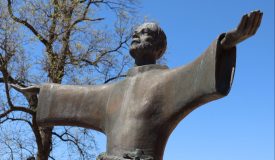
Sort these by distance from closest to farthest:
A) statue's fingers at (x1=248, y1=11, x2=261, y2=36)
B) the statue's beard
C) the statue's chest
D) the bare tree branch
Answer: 1. statue's fingers at (x1=248, y1=11, x2=261, y2=36)
2. the statue's chest
3. the statue's beard
4. the bare tree branch

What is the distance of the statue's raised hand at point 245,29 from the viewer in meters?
2.94

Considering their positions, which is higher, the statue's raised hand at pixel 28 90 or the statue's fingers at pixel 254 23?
the statue's raised hand at pixel 28 90

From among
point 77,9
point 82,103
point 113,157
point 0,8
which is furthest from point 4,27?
point 113,157

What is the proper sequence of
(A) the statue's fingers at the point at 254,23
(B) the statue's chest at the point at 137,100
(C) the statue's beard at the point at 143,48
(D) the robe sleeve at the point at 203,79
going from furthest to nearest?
(C) the statue's beard at the point at 143,48 → (B) the statue's chest at the point at 137,100 → (D) the robe sleeve at the point at 203,79 → (A) the statue's fingers at the point at 254,23

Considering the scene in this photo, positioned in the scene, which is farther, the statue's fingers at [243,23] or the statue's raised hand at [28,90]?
the statue's raised hand at [28,90]

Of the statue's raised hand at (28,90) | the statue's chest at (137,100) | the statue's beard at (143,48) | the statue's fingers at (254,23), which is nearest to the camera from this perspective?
the statue's fingers at (254,23)

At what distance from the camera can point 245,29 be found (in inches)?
118

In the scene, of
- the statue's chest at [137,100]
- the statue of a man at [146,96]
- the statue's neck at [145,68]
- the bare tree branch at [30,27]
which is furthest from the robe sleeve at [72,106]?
the bare tree branch at [30,27]

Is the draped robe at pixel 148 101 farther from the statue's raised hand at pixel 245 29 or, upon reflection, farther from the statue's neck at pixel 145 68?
the statue's raised hand at pixel 245 29

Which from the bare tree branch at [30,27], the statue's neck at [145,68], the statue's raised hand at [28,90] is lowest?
the statue's neck at [145,68]

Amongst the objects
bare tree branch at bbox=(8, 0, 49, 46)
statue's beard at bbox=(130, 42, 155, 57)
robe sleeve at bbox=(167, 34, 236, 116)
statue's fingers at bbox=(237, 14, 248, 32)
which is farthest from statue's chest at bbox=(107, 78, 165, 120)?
bare tree branch at bbox=(8, 0, 49, 46)

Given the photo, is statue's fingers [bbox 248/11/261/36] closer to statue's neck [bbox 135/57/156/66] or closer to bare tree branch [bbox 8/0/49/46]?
statue's neck [bbox 135/57/156/66]

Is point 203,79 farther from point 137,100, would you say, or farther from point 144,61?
point 144,61

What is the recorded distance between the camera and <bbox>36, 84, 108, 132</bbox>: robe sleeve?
4086 mm
